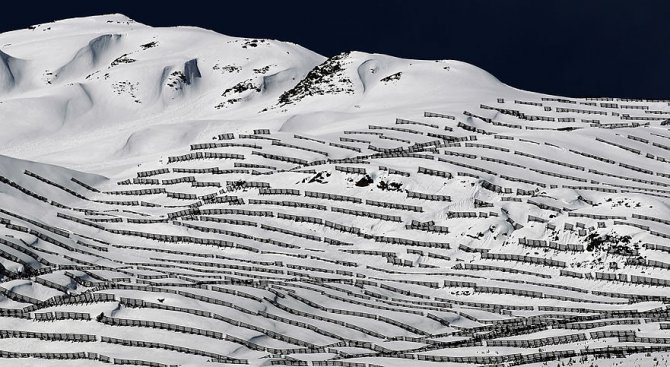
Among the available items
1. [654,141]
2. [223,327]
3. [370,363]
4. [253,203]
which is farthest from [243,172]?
[370,363]

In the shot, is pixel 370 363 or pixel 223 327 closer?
pixel 370 363

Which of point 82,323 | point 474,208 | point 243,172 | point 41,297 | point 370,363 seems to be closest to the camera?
point 370,363

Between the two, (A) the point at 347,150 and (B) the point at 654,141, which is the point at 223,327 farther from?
(B) the point at 654,141

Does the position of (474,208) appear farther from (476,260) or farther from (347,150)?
(347,150)

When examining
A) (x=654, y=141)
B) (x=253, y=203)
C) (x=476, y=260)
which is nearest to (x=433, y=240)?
(x=476, y=260)

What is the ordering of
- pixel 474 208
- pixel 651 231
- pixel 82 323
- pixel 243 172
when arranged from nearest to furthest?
pixel 82 323 < pixel 651 231 < pixel 474 208 < pixel 243 172

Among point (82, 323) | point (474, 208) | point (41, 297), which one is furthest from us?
point (474, 208)
